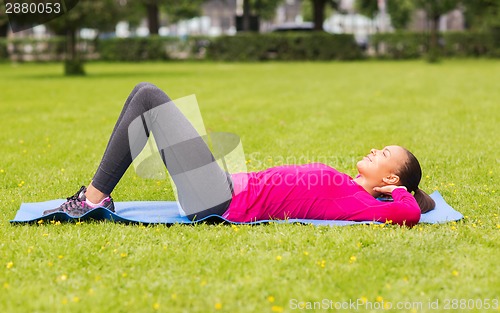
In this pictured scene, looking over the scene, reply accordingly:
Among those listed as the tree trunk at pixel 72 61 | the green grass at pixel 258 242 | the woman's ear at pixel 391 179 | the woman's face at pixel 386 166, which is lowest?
the green grass at pixel 258 242

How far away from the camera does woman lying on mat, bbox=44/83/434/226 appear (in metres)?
4.48

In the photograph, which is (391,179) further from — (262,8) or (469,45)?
(262,8)

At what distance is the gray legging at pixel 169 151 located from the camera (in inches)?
176

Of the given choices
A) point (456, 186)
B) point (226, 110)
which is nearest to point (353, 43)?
point (226, 110)

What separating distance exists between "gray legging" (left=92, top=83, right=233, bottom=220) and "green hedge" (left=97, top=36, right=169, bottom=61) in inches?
1205

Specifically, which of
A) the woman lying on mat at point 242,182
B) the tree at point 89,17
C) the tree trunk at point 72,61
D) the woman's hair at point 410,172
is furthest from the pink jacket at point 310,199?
the tree trunk at point 72,61

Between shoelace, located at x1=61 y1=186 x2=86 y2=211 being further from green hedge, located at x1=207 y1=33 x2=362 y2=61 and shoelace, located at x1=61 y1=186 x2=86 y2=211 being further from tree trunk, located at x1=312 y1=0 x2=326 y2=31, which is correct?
tree trunk, located at x1=312 y1=0 x2=326 y2=31

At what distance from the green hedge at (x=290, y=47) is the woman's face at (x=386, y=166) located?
29.1m

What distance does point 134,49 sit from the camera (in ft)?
113

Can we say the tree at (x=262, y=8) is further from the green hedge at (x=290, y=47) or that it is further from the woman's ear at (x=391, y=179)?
the woman's ear at (x=391, y=179)

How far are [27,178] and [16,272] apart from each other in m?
2.83

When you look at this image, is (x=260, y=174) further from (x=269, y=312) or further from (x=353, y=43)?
(x=353, y=43)

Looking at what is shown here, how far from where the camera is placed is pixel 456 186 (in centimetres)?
595

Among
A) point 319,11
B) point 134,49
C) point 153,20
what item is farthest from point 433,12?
point 153,20
